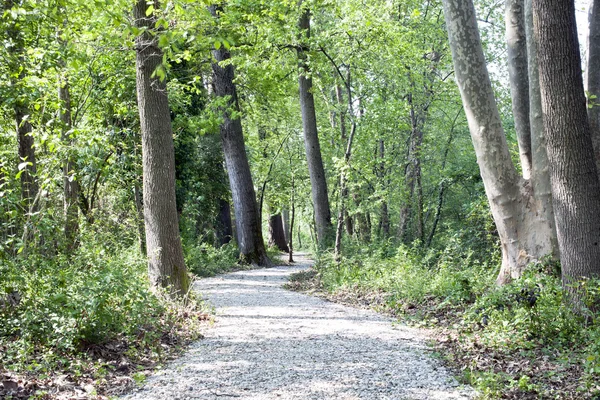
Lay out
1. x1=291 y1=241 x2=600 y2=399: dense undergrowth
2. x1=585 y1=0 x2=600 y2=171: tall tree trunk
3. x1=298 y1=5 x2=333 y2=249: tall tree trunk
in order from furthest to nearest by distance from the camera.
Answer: x1=298 y1=5 x2=333 y2=249: tall tree trunk, x1=585 y1=0 x2=600 y2=171: tall tree trunk, x1=291 y1=241 x2=600 y2=399: dense undergrowth

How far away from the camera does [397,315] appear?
9078 mm

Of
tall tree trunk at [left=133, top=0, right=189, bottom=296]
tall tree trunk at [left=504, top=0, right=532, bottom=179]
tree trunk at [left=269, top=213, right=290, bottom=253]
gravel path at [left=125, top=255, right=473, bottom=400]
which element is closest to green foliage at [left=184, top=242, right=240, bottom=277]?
tall tree trunk at [left=133, top=0, right=189, bottom=296]

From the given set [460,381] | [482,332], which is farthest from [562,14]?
[460,381]

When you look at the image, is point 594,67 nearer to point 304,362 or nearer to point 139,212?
point 304,362

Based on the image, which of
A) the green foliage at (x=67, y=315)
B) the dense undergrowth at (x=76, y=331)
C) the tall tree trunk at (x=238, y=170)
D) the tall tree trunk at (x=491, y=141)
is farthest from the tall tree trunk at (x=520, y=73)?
the tall tree trunk at (x=238, y=170)

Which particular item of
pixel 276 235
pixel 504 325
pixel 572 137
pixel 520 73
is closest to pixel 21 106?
pixel 520 73

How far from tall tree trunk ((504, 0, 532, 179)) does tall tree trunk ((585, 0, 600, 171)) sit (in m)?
0.93

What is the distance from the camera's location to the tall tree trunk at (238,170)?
57.5 feet

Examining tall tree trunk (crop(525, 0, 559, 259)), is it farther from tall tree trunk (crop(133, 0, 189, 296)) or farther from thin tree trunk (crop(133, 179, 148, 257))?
thin tree trunk (crop(133, 179, 148, 257))

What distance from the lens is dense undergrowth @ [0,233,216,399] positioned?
4.84 meters

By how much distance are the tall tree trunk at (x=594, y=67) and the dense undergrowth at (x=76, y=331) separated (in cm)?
682

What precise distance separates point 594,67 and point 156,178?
7.04m

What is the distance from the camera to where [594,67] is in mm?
8484

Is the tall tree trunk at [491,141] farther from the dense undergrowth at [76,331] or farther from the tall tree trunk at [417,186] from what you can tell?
the tall tree trunk at [417,186]
